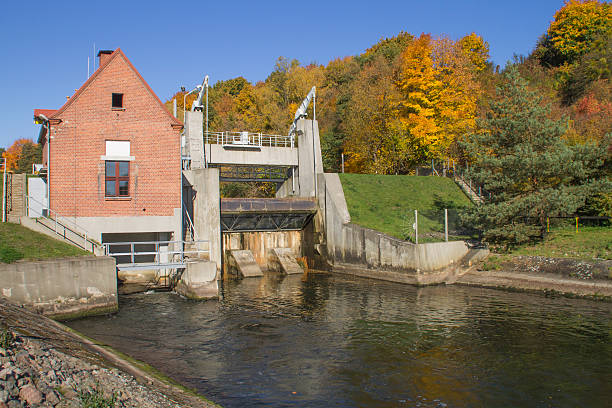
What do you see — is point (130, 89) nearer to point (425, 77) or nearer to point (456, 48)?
point (425, 77)

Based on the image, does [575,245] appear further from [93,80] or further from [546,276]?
[93,80]

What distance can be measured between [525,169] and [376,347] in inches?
600

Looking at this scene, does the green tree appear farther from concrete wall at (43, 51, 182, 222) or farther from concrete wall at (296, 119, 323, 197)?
concrete wall at (43, 51, 182, 222)

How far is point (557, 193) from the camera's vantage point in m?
23.6

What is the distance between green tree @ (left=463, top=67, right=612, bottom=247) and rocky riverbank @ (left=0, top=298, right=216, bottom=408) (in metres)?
20.7

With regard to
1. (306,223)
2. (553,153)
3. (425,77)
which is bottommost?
(306,223)

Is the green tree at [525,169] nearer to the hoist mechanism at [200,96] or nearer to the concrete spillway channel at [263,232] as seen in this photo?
the concrete spillway channel at [263,232]

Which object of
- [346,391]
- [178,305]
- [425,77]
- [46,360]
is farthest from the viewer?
[425,77]

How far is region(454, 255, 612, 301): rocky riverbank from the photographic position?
67.8ft

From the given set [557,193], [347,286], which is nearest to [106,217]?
[347,286]

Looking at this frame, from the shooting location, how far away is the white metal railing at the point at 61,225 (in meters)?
21.8

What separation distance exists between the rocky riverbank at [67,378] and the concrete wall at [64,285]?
6351 mm

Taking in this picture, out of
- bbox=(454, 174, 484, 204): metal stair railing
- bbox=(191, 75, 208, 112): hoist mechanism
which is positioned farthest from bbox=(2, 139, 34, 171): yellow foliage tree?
bbox=(454, 174, 484, 204): metal stair railing

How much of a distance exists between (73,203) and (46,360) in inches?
659
